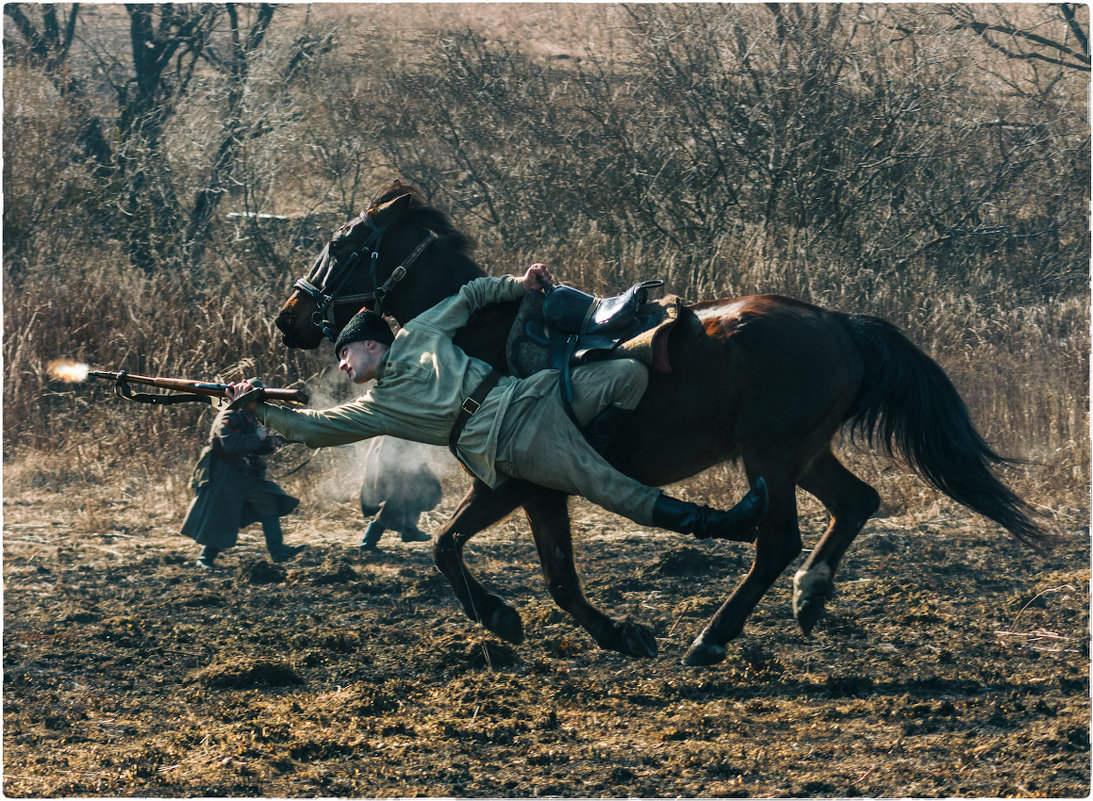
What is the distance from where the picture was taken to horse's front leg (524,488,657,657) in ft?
16.2

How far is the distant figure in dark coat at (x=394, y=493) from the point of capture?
7805mm

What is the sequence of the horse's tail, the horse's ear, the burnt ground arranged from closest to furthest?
the burnt ground → the horse's tail → the horse's ear

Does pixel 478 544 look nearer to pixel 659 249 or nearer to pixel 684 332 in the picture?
pixel 684 332

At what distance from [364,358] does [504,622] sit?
1.33 meters

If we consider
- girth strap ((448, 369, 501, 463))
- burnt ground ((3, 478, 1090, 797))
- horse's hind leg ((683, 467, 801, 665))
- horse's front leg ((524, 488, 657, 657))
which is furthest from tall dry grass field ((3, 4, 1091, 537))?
girth strap ((448, 369, 501, 463))

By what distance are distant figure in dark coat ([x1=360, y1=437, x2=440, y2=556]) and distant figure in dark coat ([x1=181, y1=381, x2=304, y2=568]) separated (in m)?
0.59

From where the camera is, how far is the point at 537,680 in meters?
5.01

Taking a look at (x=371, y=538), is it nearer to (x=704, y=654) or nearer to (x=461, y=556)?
(x=461, y=556)

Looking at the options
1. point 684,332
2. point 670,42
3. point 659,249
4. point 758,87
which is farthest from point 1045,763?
point 670,42

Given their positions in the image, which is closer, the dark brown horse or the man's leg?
the man's leg

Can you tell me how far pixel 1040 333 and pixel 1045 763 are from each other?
289 inches

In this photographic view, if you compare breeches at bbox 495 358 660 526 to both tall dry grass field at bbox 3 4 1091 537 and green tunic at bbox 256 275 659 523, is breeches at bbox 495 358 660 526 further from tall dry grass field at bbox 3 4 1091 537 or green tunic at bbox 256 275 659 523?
tall dry grass field at bbox 3 4 1091 537

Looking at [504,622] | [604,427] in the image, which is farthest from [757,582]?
[504,622]

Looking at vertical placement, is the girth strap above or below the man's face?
below
